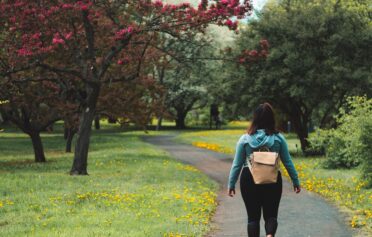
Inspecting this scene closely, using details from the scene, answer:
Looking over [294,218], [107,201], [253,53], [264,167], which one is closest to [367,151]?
[253,53]

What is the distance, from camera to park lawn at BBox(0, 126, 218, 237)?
1049 centimetres

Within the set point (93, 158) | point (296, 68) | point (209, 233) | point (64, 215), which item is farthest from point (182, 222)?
point (296, 68)

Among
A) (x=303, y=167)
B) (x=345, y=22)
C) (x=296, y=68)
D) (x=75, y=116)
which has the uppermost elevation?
(x=345, y=22)

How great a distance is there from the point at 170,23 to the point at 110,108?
9500 mm

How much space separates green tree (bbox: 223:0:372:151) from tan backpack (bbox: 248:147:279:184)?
21698 millimetres

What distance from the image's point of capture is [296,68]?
29.9 meters

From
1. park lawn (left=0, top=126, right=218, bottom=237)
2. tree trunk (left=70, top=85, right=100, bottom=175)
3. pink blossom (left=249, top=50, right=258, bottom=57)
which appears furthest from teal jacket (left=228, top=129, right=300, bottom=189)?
tree trunk (left=70, top=85, right=100, bottom=175)

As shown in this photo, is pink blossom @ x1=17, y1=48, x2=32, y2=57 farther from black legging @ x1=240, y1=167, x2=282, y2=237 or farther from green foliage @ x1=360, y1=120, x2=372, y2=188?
black legging @ x1=240, y1=167, x2=282, y2=237

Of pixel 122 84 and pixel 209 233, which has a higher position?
pixel 122 84

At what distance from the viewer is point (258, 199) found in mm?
7711

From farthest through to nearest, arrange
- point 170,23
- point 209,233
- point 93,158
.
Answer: point 93,158, point 170,23, point 209,233

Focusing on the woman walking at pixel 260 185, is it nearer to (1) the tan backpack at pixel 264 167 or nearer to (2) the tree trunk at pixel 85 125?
(1) the tan backpack at pixel 264 167

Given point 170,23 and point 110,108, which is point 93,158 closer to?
point 110,108

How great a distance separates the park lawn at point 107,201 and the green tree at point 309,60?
334 inches
